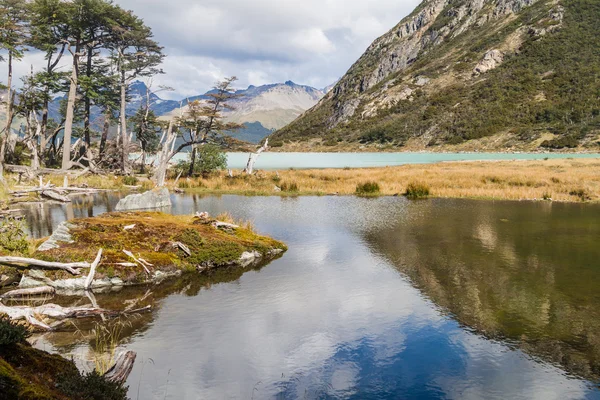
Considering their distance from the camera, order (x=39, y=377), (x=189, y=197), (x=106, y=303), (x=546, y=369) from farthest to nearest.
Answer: (x=189, y=197)
(x=106, y=303)
(x=546, y=369)
(x=39, y=377)

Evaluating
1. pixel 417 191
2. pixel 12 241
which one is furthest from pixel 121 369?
pixel 417 191

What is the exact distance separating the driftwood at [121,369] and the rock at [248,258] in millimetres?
7998

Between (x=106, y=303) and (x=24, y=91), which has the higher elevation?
(x=24, y=91)

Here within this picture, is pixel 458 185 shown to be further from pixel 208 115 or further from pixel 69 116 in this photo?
pixel 69 116

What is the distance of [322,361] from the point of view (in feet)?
25.6

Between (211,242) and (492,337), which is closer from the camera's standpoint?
(492,337)

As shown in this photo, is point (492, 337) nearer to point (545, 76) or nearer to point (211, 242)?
point (211, 242)

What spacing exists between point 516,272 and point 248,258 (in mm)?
9198

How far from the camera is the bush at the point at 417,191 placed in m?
33.1

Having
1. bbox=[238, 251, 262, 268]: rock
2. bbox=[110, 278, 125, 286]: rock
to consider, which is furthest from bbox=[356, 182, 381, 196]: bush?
bbox=[110, 278, 125, 286]: rock

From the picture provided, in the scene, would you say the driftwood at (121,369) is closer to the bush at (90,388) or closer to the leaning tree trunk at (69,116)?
the bush at (90,388)

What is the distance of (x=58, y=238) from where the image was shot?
13008 mm

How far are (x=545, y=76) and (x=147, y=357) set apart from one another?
17196 cm

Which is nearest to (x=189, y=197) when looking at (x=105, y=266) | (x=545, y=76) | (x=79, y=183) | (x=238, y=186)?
(x=238, y=186)
